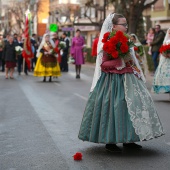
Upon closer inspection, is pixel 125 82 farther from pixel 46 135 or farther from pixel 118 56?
pixel 46 135

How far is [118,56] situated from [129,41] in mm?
246

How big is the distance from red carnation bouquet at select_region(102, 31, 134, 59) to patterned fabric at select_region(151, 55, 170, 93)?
6893mm

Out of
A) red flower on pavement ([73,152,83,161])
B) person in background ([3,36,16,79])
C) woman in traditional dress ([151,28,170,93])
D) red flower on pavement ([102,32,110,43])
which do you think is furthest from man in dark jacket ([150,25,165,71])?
red flower on pavement ([73,152,83,161])

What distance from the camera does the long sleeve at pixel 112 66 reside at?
7918 mm

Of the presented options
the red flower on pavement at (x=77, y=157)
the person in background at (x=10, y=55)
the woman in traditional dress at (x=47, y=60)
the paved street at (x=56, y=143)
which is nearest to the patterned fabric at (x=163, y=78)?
the paved street at (x=56, y=143)

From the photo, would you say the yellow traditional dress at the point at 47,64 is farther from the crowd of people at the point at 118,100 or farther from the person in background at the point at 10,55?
the crowd of people at the point at 118,100

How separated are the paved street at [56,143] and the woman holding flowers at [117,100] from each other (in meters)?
0.27

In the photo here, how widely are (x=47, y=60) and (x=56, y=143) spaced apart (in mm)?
14419

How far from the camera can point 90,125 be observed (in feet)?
25.7

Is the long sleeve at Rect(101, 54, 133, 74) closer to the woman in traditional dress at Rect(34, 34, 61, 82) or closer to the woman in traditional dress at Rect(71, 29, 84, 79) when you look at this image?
the woman in traditional dress at Rect(34, 34, 61, 82)

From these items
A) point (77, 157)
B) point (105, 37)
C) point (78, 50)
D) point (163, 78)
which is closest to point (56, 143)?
point (77, 157)

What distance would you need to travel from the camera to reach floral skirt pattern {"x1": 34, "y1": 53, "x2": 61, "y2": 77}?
22.7 metres

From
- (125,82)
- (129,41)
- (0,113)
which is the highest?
(129,41)

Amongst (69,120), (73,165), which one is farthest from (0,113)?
(73,165)
